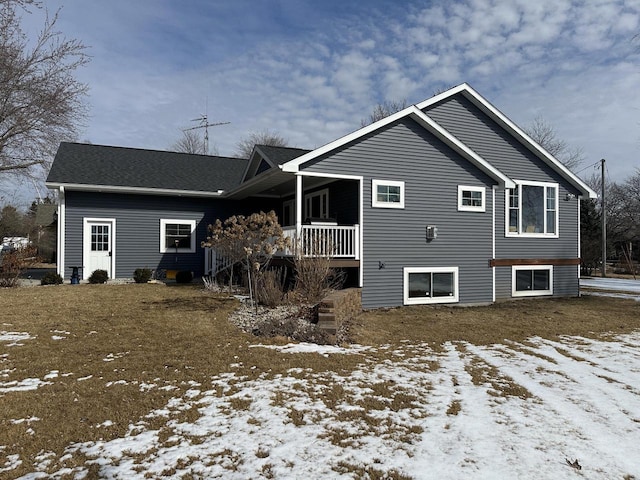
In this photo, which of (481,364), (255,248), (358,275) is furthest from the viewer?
(358,275)

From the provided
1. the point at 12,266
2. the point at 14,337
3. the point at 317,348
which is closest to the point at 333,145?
the point at 317,348

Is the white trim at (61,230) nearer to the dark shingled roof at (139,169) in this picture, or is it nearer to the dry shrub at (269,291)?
the dark shingled roof at (139,169)

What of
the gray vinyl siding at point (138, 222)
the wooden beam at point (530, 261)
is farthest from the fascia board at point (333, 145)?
the gray vinyl siding at point (138, 222)

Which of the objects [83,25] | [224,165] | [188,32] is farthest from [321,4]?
[224,165]

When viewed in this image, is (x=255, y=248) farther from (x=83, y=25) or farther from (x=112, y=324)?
(x=83, y=25)

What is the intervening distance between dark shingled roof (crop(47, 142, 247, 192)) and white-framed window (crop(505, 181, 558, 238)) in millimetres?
10833

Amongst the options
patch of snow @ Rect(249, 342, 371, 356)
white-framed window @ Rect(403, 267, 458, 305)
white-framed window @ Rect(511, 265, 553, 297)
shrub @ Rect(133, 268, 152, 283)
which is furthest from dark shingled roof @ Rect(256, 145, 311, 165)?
white-framed window @ Rect(511, 265, 553, 297)

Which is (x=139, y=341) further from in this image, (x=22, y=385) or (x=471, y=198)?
(x=471, y=198)

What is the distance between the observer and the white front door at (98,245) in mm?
15422

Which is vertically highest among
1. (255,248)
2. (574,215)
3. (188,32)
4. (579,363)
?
(188,32)

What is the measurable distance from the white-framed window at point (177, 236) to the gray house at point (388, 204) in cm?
4

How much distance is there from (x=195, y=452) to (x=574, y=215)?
15730mm

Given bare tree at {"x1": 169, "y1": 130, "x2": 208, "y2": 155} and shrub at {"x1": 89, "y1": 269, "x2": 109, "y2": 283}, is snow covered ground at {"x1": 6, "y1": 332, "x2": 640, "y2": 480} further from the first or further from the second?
bare tree at {"x1": 169, "y1": 130, "x2": 208, "y2": 155}

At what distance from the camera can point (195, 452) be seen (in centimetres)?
348
